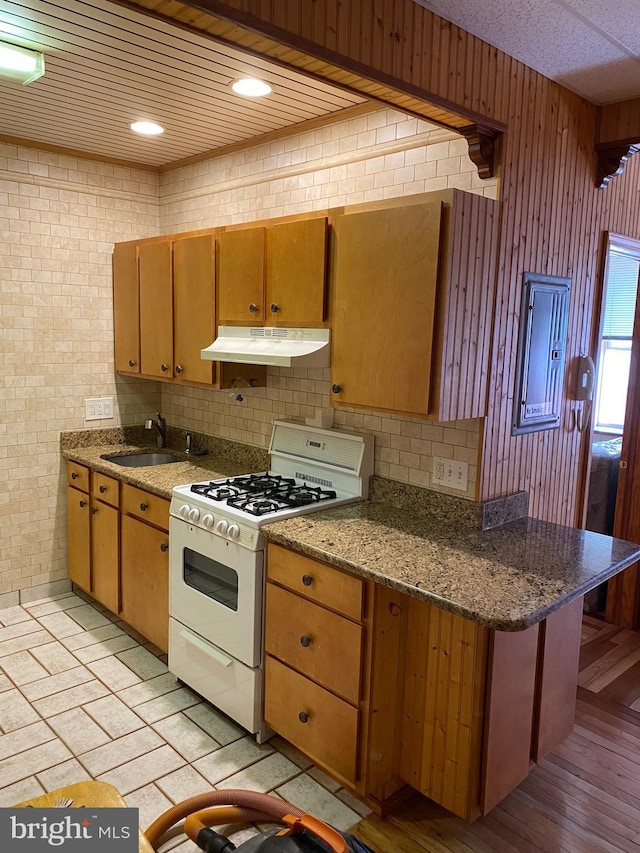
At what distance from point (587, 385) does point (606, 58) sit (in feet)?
4.26

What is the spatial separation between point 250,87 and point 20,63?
0.89m

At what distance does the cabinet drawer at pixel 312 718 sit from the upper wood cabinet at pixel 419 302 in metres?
1.09

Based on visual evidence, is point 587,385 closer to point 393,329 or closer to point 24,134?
point 393,329

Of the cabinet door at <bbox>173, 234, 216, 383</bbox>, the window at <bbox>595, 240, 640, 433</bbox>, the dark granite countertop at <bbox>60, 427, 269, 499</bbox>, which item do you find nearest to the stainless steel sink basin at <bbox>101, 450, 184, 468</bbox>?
the dark granite countertop at <bbox>60, 427, 269, 499</bbox>

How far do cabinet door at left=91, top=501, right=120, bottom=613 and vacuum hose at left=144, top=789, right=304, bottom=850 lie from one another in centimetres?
160

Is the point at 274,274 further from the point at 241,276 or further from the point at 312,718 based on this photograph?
the point at 312,718

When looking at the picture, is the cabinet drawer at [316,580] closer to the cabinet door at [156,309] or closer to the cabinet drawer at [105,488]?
the cabinet drawer at [105,488]

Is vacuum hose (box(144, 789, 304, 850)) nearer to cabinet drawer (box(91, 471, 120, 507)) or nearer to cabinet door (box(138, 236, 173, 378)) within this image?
cabinet drawer (box(91, 471, 120, 507))

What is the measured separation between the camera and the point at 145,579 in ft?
10.7

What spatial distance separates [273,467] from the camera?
3.33 m

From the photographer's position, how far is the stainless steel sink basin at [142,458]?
12.7 ft

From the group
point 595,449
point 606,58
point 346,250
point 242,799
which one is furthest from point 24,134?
point 595,449

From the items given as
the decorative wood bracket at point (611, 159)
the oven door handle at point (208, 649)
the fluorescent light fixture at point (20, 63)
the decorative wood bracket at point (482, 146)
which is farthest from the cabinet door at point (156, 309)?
the decorative wood bracket at point (611, 159)

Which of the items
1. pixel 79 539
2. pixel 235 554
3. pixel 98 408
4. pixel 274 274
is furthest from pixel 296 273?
pixel 79 539
